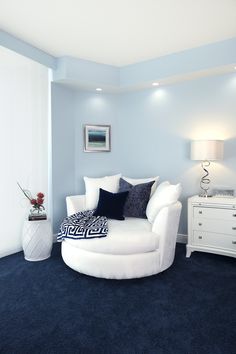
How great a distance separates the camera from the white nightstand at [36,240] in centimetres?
319

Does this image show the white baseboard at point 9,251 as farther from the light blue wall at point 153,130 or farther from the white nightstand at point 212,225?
the white nightstand at point 212,225

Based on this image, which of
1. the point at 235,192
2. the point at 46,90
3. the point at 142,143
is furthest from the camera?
the point at 142,143

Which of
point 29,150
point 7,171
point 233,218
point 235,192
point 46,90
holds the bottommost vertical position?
point 233,218

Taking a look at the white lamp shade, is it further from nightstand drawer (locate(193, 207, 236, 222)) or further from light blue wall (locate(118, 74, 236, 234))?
nightstand drawer (locate(193, 207, 236, 222))

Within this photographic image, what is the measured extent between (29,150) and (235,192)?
112 inches

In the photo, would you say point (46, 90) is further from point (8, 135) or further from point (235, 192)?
point (235, 192)

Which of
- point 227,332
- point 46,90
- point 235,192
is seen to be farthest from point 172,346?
point 46,90

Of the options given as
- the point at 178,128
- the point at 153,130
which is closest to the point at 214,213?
the point at 178,128

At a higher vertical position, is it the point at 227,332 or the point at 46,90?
the point at 46,90

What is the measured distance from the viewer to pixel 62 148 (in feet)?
13.2

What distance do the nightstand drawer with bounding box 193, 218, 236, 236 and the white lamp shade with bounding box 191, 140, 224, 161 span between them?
764 mm

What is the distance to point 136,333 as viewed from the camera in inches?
74.0

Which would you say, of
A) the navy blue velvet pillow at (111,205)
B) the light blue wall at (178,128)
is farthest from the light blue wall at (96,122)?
the navy blue velvet pillow at (111,205)

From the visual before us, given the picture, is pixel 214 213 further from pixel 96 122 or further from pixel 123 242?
pixel 96 122
